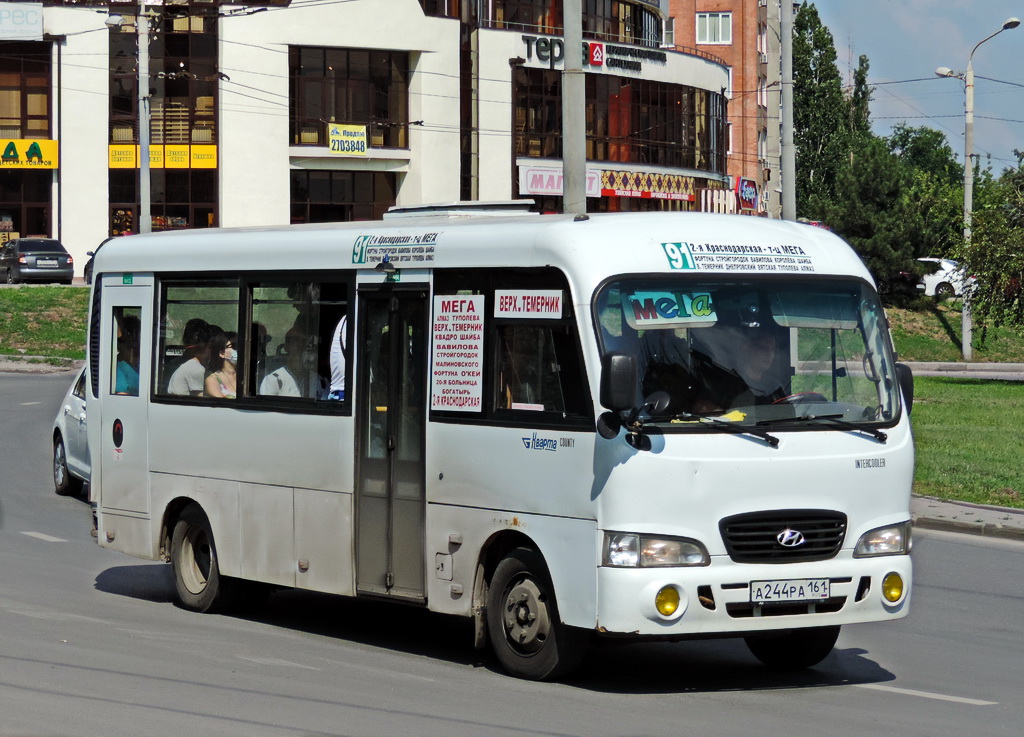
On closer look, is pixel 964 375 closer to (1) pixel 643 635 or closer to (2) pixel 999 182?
(2) pixel 999 182

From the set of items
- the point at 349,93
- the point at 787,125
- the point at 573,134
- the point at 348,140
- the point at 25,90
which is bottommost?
the point at 573,134

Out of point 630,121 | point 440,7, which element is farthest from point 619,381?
point 630,121

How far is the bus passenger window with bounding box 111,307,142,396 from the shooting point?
39.2 ft

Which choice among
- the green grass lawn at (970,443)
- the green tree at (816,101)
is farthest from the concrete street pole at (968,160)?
the green tree at (816,101)

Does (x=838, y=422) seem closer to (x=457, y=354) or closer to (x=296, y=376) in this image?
(x=457, y=354)

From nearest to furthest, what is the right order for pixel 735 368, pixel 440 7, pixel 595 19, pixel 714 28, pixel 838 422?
pixel 735 368 < pixel 838 422 < pixel 440 7 < pixel 595 19 < pixel 714 28

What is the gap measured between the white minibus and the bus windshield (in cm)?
1

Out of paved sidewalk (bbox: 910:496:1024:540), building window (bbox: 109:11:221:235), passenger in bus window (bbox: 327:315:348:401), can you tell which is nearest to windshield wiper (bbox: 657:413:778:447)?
passenger in bus window (bbox: 327:315:348:401)

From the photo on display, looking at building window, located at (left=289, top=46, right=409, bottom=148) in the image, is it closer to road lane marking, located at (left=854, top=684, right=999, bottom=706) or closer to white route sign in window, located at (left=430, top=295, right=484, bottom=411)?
white route sign in window, located at (left=430, top=295, right=484, bottom=411)

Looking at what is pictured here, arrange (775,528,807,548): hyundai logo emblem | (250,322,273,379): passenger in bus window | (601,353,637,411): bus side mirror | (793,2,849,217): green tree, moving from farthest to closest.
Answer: (793,2,849,217): green tree, (250,322,273,379): passenger in bus window, (775,528,807,548): hyundai logo emblem, (601,353,637,411): bus side mirror

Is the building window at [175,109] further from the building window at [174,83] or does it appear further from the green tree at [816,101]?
the green tree at [816,101]

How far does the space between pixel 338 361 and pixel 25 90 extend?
53.3 m

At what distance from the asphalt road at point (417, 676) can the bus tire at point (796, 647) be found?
0.10m

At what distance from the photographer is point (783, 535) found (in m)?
8.21
